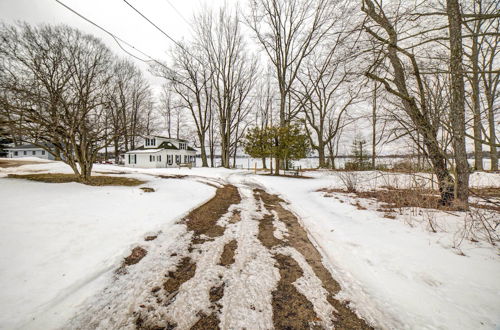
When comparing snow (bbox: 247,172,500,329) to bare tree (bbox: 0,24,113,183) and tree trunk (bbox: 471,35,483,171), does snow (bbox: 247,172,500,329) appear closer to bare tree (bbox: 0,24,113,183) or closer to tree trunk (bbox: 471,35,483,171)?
tree trunk (bbox: 471,35,483,171)

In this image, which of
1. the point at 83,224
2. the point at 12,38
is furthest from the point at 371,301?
the point at 12,38

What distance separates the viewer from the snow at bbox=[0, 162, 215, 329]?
1814 mm

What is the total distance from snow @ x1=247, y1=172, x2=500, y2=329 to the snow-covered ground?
0.04 ft

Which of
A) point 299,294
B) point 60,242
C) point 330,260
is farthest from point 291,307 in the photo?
point 60,242

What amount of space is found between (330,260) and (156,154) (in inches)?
1202

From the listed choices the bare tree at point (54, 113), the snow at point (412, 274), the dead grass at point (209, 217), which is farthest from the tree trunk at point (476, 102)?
the bare tree at point (54, 113)

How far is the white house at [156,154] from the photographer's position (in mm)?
28531

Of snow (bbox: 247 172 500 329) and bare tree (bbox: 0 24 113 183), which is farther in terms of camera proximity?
bare tree (bbox: 0 24 113 183)

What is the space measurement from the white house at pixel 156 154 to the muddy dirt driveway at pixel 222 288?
93.2 feet

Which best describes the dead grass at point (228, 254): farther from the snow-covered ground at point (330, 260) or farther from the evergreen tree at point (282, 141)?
the evergreen tree at point (282, 141)

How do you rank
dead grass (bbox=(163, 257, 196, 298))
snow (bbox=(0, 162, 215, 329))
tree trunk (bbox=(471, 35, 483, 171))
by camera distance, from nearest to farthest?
snow (bbox=(0, 162, 215, 329)) → dead grass (bbox=(163, 257, 196, 298)) → tree trunk (bbox=(471, 35, 483, 171))

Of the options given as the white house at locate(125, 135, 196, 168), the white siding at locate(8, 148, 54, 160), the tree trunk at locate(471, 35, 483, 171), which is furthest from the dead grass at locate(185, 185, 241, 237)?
the white siding at locate(8, 148, 54, 160)

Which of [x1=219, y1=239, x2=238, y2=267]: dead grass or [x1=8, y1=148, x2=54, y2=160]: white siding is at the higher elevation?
[x1=8, y1=148, x2=54, y2=160]: white siding

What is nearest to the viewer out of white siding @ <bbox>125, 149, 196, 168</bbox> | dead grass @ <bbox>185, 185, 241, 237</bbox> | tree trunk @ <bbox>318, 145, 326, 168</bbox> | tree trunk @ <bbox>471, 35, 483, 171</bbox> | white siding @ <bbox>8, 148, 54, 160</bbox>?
tree trunk @ <bbox>471, 35, 483, 171</bbox>
